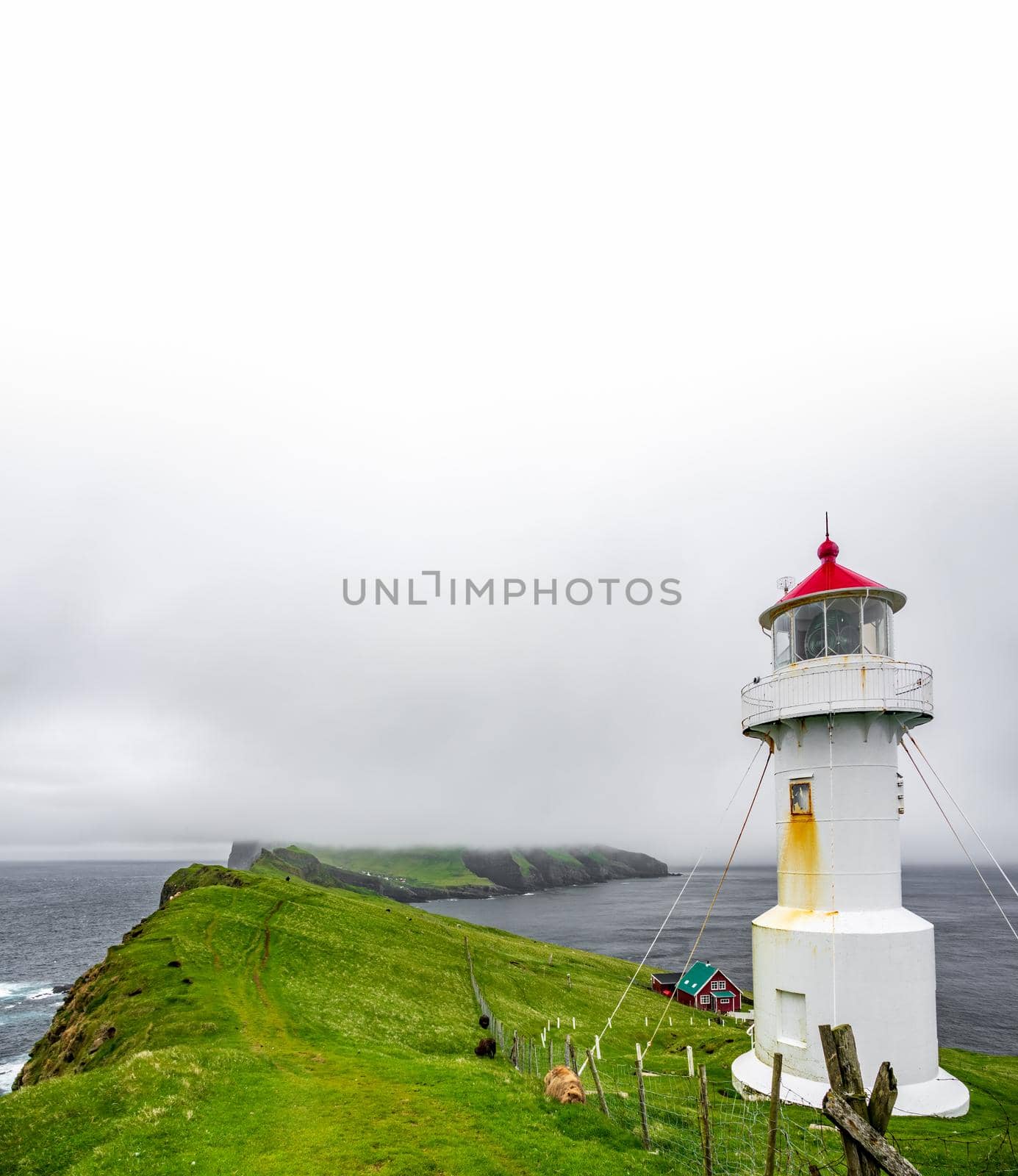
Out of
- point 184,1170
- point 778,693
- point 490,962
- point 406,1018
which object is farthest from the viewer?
point 490,962

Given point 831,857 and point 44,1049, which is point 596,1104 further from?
point 44,1049

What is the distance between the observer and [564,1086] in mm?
21188

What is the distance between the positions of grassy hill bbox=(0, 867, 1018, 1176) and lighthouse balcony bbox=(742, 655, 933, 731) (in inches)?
485

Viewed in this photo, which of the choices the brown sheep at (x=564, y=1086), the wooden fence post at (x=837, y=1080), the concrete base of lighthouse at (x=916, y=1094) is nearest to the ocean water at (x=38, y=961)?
the brown sheep at (x=564, y=1086)

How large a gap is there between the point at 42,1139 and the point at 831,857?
25.0 metres

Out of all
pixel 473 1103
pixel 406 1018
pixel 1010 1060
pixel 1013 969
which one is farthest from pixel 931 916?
pixel 473 1103

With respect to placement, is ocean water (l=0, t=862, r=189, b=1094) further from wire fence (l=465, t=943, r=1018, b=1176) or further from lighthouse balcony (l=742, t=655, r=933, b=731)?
lighthouse balcony (l=742, t=655, r=933, b=731)

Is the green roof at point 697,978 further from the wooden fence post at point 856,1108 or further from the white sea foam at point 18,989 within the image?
the white sea foam at point 18,989

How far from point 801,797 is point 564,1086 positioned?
40.2 feet

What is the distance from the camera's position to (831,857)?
2369 cm

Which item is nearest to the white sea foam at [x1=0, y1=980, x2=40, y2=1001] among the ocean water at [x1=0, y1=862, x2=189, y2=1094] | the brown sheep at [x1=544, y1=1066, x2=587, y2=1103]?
the ocean water at [x1=0, y1=862, x2=189, y2=1094]

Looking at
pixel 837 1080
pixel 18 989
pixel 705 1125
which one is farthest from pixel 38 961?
pixel 837 1080

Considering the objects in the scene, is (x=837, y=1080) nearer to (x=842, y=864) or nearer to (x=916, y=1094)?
(x=842, y=864)

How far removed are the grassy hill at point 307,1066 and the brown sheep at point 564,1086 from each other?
0.60 m
